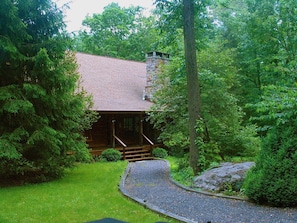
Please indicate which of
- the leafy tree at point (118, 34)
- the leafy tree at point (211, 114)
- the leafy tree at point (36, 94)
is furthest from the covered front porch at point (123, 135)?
the leafy tree at point (118, 34)

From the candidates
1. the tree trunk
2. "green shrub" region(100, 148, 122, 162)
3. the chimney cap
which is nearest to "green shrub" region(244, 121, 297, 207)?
the tree trunk

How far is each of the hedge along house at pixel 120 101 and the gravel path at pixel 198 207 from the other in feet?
26.1

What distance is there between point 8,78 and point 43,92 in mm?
1499

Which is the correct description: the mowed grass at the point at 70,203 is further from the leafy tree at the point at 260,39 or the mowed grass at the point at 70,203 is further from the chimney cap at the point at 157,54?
the chimney cap at the point at 157,54

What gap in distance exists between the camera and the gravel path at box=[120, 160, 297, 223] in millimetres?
5332

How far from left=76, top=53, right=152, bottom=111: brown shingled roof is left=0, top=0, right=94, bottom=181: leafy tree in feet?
17.6

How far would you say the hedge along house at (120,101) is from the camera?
16.6 meters

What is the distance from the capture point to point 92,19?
3447 centimetres


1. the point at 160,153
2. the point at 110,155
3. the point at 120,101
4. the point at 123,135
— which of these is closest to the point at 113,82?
the point at 120,101

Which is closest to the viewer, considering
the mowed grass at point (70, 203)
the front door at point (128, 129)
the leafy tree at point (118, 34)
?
the mowed grass at point (70, 203)

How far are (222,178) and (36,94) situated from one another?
5545 millimetres

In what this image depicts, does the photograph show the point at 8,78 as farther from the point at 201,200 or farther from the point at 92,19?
the point at 92,19

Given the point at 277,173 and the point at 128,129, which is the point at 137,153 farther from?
the point at 277,173

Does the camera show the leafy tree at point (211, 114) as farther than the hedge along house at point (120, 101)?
No
